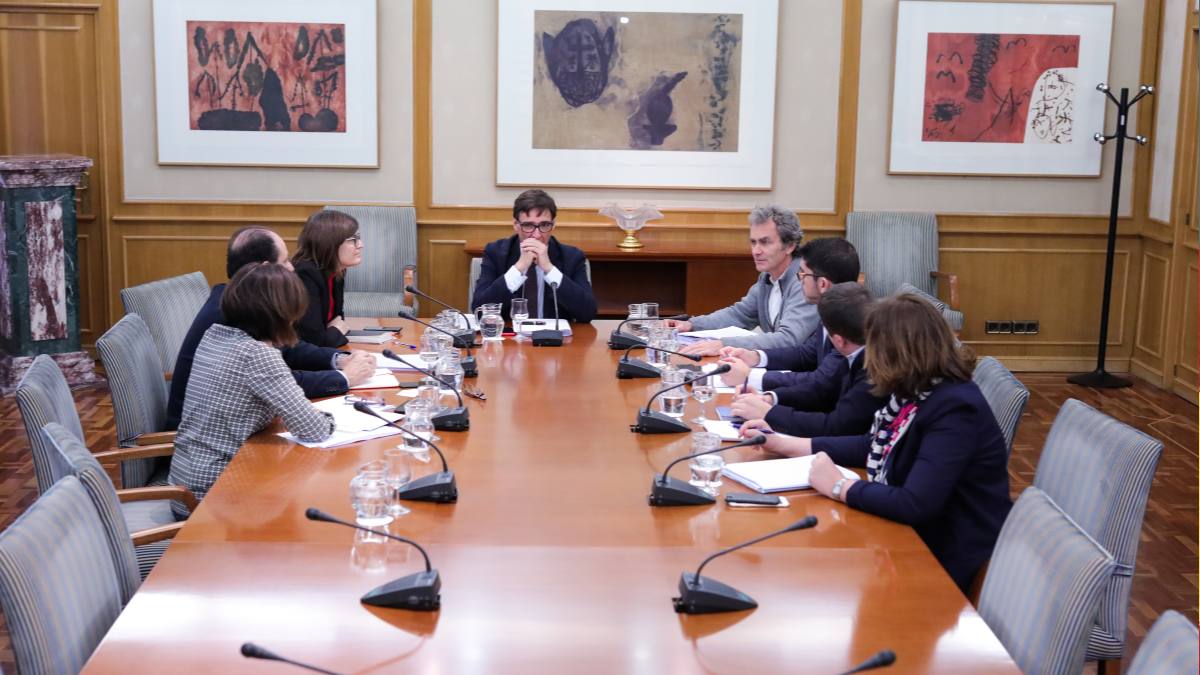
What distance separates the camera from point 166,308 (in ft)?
17.4

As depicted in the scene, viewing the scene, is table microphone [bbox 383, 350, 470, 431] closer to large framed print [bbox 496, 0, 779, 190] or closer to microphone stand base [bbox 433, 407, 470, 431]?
microphone stand base [bbox 433, 407, 470, 431]

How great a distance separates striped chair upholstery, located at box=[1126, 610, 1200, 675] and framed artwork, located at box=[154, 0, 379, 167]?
655 cm

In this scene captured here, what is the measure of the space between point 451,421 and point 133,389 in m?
1.20

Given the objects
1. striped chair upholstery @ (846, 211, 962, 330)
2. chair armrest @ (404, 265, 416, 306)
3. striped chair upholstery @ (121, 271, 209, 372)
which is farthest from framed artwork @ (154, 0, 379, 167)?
striped chair upholstery @ (846, 211, 962, 330)

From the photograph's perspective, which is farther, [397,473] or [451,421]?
[451,421]

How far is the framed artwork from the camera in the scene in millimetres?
7848

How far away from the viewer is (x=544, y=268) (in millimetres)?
5770

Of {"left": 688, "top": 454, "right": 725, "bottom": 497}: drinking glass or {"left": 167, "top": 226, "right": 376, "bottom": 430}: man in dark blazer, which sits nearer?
{"left": 688, "top": 454, "right": 725, "bottom": 497}: drinking glass

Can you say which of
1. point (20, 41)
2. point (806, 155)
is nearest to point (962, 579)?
point (806, 155)

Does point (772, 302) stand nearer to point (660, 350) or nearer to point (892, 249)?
point (660, 350)

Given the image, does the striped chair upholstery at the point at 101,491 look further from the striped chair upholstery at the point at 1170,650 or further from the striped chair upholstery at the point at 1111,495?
the striped chair upholstery at the point at 1111,495

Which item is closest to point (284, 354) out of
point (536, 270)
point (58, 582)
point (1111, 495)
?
point (536, 270)

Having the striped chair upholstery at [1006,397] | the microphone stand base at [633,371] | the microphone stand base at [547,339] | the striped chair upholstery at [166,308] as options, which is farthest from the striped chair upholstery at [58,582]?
the microphone stand base at [547,339]

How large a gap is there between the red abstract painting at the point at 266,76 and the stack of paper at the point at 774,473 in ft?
17.1
